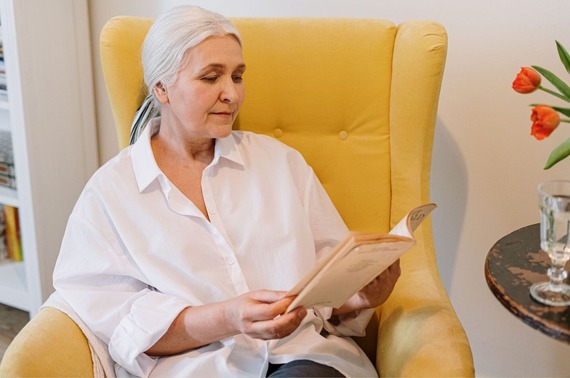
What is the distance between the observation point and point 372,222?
1.63m

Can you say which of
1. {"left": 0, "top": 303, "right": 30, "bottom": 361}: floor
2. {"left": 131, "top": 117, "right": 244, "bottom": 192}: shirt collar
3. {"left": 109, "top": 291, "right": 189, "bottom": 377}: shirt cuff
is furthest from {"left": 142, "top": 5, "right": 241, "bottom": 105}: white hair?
{"left": 0, "top": 303, "right": 30, "bottom": 361}: floor

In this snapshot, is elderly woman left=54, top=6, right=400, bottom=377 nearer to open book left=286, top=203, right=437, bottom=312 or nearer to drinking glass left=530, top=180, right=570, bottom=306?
open book left=286, top=203, right=437, bottom=312

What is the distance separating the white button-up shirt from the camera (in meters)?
1.33

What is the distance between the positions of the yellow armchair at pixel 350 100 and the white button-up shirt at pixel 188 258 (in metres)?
0.17

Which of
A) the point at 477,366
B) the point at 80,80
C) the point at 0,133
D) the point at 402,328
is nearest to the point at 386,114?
the point at 402,328

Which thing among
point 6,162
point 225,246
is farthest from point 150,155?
point 6,162

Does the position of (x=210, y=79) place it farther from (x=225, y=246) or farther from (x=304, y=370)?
(x=304, y=370)

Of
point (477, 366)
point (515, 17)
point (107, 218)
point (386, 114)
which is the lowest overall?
point (477, 366)

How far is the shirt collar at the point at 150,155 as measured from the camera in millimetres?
1411

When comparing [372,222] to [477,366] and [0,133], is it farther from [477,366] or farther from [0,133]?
[0,133]

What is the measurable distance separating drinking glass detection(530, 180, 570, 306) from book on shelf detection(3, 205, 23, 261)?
1.69m

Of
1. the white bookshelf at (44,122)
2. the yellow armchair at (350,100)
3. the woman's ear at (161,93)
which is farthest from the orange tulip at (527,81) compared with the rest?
the white bookshelf at (44,122)

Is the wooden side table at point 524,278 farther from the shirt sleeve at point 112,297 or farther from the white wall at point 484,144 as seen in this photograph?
the shirt sleeve at point 112,297

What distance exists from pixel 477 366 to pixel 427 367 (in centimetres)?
87
